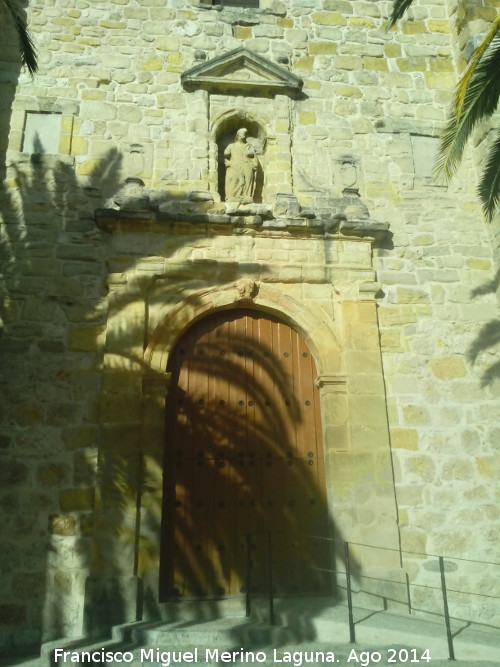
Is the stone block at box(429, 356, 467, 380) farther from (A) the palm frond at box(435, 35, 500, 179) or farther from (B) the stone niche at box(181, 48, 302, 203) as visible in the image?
(B) the stone niche at box(181, 48, 302, 203)

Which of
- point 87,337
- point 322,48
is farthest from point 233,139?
point 87,337

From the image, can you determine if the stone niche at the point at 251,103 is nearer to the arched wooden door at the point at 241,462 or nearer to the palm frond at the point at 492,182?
the arched wooden door at the point at 241,462

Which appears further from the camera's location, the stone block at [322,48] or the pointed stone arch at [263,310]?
the stone block at [322,48]

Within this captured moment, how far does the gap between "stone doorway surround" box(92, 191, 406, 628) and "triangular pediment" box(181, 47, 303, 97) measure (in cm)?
178

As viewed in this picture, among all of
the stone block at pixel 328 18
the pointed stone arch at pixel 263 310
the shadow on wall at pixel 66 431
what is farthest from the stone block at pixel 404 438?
the stone block at pixel 328 18

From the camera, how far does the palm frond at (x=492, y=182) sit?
6344 millimetres

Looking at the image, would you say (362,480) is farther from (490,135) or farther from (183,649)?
(490,135)

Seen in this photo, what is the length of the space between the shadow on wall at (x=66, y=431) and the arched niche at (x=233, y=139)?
35.5 inches

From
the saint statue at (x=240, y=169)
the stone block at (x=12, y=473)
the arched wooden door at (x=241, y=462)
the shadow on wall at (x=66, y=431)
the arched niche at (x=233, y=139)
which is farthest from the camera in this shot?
the arched niche at (x=233, y=139)

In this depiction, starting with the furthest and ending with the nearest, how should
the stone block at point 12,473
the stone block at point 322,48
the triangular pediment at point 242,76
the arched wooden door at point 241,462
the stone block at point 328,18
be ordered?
1. the stone block at point 328,18
2. the stone block at point 322,48
3. the triangular pediment at point 242,76
4. the arched wooden door at point 241,462
5. the stone block at point 12,473

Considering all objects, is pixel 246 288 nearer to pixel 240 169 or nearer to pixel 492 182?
pixel 240 169

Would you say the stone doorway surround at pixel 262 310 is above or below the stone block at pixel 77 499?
above

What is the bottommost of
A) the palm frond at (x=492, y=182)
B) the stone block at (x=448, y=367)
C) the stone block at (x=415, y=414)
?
the stone block at (x=415, y=414)

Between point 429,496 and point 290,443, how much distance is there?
4.84 feet
